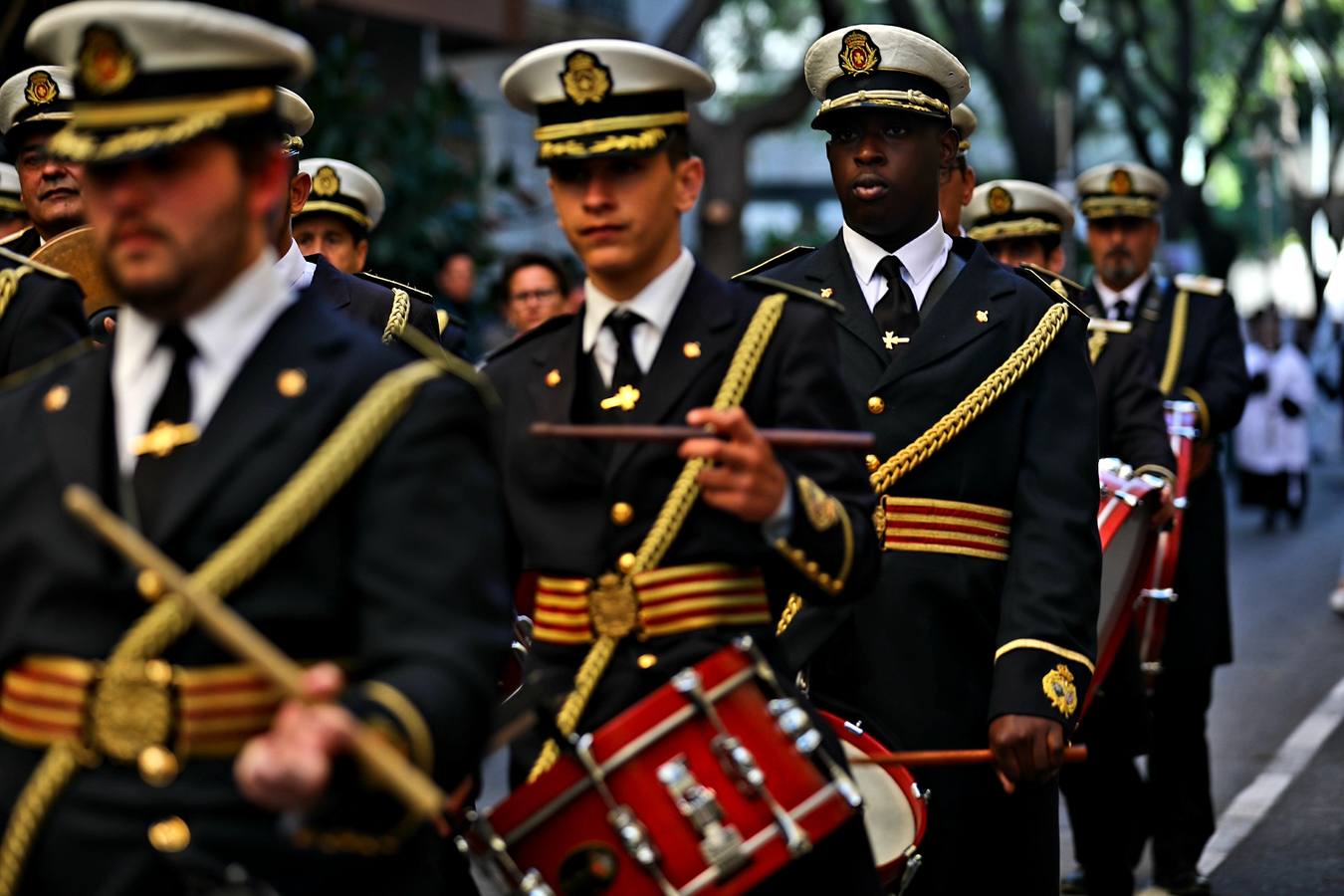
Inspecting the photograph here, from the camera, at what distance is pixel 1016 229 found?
363 inches

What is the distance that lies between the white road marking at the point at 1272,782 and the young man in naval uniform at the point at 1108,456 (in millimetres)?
599

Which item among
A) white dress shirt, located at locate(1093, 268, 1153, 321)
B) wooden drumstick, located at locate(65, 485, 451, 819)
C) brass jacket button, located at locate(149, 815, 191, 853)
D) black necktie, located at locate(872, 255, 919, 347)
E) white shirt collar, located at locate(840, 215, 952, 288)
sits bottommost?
brass jacket button, located at locate(149, 815, 191, 853)

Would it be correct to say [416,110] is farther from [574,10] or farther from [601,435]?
[574,10]

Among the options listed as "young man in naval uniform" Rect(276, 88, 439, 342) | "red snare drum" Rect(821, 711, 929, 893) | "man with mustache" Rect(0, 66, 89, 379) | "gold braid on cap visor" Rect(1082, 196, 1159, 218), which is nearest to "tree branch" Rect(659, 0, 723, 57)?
"gold braid on cap visor" Rect(1082, 196, 1159, 218)

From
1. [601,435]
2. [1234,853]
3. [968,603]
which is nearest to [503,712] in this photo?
[601,435]

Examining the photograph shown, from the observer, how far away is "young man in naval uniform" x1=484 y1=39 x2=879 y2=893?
167 inches

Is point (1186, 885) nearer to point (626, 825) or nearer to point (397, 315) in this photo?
point (397, 315)

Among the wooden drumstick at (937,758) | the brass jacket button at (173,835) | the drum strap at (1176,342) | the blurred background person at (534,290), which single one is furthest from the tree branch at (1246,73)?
→ the brass jacket button at (173,835)

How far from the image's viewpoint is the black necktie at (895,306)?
19.4 ft

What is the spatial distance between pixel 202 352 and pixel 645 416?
1.10 meters

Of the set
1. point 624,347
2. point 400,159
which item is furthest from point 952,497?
point 400,159

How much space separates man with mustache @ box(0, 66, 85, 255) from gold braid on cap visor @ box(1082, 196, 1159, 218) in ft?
16.1

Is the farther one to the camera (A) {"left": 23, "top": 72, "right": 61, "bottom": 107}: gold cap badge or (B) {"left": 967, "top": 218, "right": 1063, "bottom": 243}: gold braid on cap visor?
(B) {"left": 967, "top": 218, "right": 1063, "bottom": 243}: gold braid on cap visor

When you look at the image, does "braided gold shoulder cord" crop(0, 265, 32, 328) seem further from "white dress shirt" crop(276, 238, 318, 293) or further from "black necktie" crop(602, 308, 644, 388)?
"black necktie" crop(602, 308, 644, 388)
